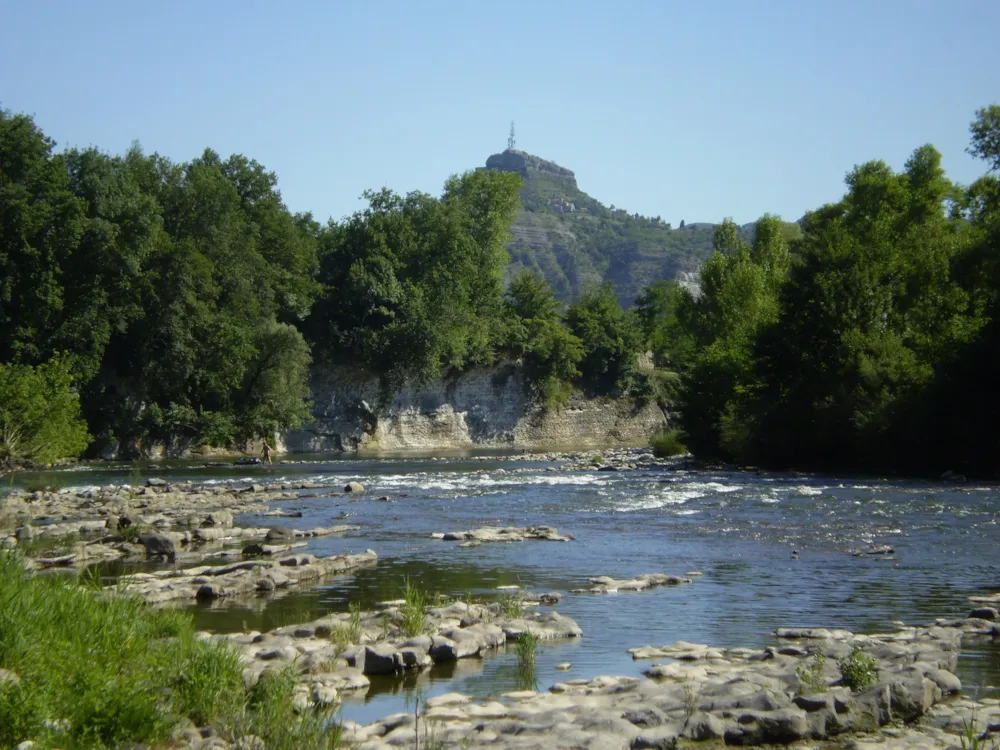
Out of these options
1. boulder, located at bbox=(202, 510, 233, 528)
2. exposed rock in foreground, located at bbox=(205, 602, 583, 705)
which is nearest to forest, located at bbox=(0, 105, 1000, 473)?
boulder, located at bbox=(202, 510, 233, 528)

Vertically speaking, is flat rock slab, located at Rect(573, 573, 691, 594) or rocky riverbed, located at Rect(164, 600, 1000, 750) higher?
rocky riverbed, located at Rect(164, 600, 1000, 750)

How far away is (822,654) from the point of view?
10805 mm

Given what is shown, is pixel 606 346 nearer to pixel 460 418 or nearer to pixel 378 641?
pixel 460 418

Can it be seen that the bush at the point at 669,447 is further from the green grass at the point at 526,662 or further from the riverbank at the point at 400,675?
the green grass at the point at 526,662

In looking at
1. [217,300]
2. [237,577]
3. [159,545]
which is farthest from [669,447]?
[237,577]

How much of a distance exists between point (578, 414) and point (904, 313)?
40.8 meters

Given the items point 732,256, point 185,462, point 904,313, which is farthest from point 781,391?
point 732,256

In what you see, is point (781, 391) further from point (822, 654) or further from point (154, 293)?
point (822, 654)

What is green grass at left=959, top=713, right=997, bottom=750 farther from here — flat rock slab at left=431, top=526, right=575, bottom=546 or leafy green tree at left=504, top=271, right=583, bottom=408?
leafy green tree at left=504, top=271, right=583, bottom=408

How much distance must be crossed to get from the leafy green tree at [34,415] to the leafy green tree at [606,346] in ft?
155

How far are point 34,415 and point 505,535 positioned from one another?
29.9 metres

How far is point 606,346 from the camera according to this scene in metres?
87.8

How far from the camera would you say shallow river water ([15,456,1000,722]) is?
496 inches

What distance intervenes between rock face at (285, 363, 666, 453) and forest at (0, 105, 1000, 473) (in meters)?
1.46
